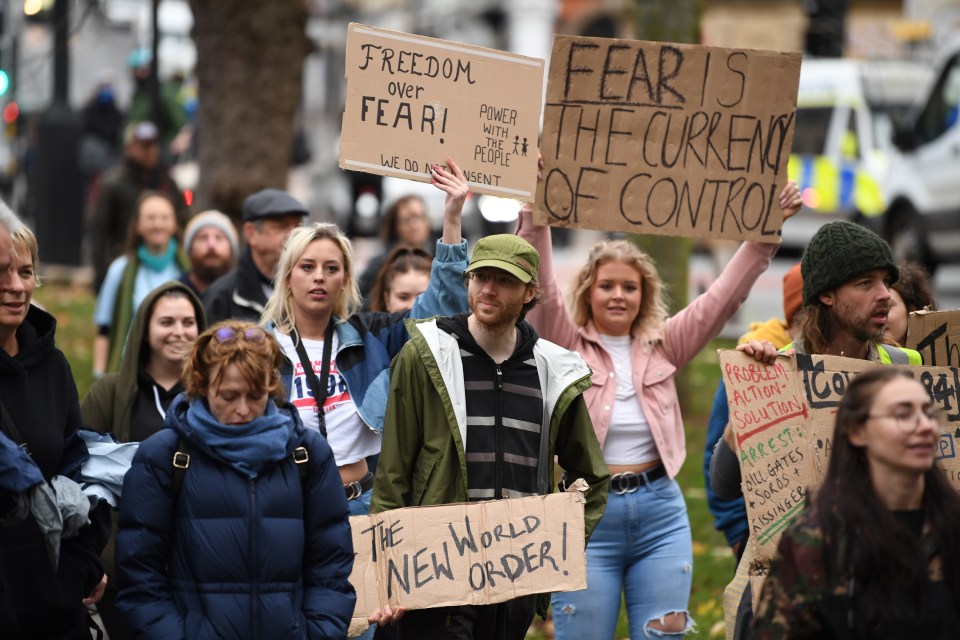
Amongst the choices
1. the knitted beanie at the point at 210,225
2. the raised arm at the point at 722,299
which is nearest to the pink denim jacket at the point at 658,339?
the raised arm at the point at 722,299

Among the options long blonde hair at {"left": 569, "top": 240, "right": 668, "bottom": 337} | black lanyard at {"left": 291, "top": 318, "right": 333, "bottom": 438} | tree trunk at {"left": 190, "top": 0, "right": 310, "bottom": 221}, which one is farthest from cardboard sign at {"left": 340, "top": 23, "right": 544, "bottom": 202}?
tree trunk at {"left": 190, "top": 0, "right": 310, "bottom": 221}

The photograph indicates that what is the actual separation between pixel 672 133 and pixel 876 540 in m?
2.81

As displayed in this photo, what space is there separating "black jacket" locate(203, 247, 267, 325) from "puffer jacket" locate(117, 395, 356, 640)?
7.69ft

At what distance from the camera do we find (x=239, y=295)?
23.3 ft

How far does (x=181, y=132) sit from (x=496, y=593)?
1412 cm

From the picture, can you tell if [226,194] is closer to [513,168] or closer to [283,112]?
[283,112]

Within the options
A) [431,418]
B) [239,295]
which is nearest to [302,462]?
[431,418]

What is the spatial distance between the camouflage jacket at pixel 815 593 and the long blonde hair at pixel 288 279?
2.54 m

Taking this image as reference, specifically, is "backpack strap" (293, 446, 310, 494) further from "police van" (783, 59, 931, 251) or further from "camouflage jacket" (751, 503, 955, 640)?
→ "police van" (783, 59, 931, 251)

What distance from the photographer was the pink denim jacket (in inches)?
229

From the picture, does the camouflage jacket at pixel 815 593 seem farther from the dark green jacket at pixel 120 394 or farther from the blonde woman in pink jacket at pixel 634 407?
the dark green jacket at pixel 120 394

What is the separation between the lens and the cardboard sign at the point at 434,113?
5867 millimetres

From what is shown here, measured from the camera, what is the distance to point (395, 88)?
593 centimetres

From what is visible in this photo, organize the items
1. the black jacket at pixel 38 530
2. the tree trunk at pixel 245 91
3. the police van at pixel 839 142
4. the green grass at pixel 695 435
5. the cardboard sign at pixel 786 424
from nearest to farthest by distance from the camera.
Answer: the black jacket at pixel 38 530
the cardboard sign at pixel 786 424
the green grass at pixel 695 435
the tree trunk at pixel 245 91
the police van at pixel 839 142
